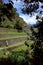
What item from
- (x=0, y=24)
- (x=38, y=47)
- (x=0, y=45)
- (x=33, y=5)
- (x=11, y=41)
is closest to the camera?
(x=38, y=47)

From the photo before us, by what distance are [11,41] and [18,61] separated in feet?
47.6

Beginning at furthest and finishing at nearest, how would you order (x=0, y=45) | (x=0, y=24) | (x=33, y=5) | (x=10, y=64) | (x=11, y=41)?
(x=0, y=24)
(x=11, y=41)
(x=0, y=45)
(x=33, y=5)
(x=10, y=64)

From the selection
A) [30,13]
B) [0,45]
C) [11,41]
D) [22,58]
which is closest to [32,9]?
[30,13]

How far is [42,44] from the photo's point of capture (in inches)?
A: 523

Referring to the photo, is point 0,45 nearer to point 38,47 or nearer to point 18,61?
point 18,61

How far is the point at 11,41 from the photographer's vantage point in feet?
94.6

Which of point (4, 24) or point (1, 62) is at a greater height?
point (1, 62)

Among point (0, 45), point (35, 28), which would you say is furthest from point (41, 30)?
point (0, 45)

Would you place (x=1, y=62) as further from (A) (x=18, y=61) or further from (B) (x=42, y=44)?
(B) (x=42, y=44)

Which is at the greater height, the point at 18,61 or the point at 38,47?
the point at 38,47

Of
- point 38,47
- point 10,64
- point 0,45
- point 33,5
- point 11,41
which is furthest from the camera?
point 11,41

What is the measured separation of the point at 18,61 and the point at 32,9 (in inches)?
159

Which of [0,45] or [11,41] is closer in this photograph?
[0,45]

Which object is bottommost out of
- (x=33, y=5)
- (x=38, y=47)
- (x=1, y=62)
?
(x=1, y=62)
